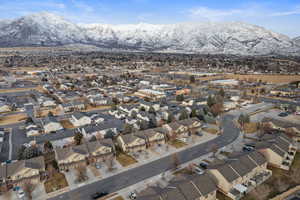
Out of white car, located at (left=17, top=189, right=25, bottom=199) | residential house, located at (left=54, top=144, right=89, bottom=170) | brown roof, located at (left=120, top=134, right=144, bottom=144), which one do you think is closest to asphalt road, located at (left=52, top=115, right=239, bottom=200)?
white car, located at (left=17, top=189, right=25, bottom=199)

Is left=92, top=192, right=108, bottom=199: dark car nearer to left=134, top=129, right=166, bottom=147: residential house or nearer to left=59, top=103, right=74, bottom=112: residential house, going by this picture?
left=134, top=129, right=166, bottom=147: residential house

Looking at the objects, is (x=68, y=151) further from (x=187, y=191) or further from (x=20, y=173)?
(x=187, y=191)

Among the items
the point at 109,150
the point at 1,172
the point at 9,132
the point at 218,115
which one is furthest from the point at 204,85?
the point at 1,172

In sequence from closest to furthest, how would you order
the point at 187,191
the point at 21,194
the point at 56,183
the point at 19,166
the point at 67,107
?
the point at 187,191
the point at 21,194
the point at 56,183
the point at 19,166
the point at 67,107

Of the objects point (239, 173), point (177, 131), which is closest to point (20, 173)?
point (177, 131)

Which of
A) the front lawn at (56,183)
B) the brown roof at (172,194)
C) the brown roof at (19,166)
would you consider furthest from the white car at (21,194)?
the brown roof at (172,194)

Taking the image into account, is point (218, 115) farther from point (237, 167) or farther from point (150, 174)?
point (150, 174)
